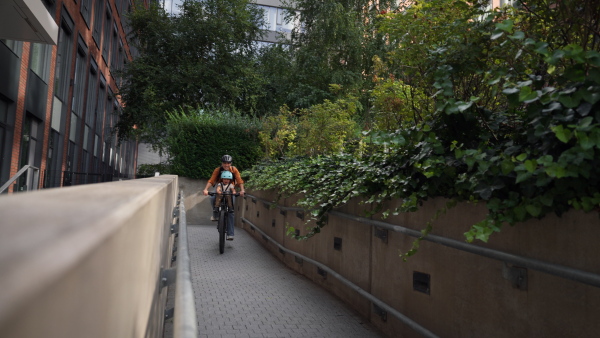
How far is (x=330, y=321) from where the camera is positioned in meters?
6.73

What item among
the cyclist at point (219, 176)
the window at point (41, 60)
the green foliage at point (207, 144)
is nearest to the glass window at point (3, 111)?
the window at point (41, 60)

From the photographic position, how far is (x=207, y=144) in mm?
21469

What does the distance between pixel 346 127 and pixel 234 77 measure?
17849mm

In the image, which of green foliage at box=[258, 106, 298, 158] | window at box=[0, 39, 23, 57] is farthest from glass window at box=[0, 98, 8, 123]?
green foliage at box=[258, 106, 298, 158]

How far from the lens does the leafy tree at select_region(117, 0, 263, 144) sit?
98.5 ft

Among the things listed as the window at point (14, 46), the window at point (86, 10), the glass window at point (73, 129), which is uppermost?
the window at point (86, 10)

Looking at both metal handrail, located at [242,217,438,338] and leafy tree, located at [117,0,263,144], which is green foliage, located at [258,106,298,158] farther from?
leafy tree, located at [117,0,263,144]

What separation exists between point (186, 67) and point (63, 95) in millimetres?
8906

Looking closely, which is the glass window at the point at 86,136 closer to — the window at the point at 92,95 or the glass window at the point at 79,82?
the window at the point at 92,95

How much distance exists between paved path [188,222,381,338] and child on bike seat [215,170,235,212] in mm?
1217

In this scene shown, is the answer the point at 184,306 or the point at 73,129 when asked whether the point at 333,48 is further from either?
the point at 184,306

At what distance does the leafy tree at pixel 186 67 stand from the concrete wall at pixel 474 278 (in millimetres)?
23858

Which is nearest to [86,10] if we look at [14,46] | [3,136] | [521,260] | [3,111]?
[14,46]

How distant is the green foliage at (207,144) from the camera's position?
21036 millimetres
